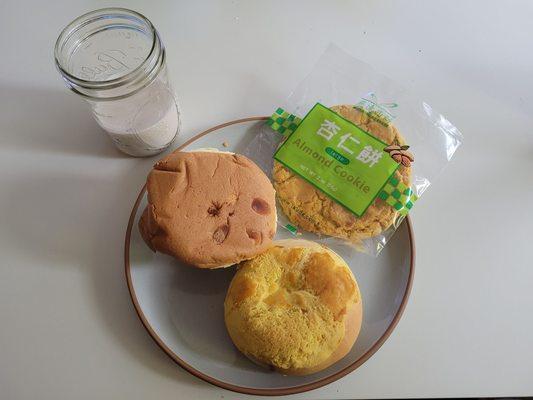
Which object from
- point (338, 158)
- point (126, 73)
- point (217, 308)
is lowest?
point (217, 308)

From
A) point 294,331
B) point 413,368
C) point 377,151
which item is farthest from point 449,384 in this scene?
point 377,151

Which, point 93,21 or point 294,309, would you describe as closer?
point 294,309

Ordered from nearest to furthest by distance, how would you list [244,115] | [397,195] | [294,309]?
[294,309], [397,195], [244,115]

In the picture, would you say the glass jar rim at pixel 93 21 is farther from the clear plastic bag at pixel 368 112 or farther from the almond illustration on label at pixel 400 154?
the almond illustration on label at pixel 400 154

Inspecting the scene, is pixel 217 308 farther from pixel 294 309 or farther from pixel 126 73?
pixel 126 73

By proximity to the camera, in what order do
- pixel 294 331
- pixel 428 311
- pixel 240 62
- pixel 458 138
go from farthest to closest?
1. pixel 240 62
2. pixel 458 138
3. pixel 428 311
4. pixel 294 331

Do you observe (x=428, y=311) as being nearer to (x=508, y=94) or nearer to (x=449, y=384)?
(x=449, y=384)

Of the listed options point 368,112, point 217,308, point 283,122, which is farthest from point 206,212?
point 368,112
